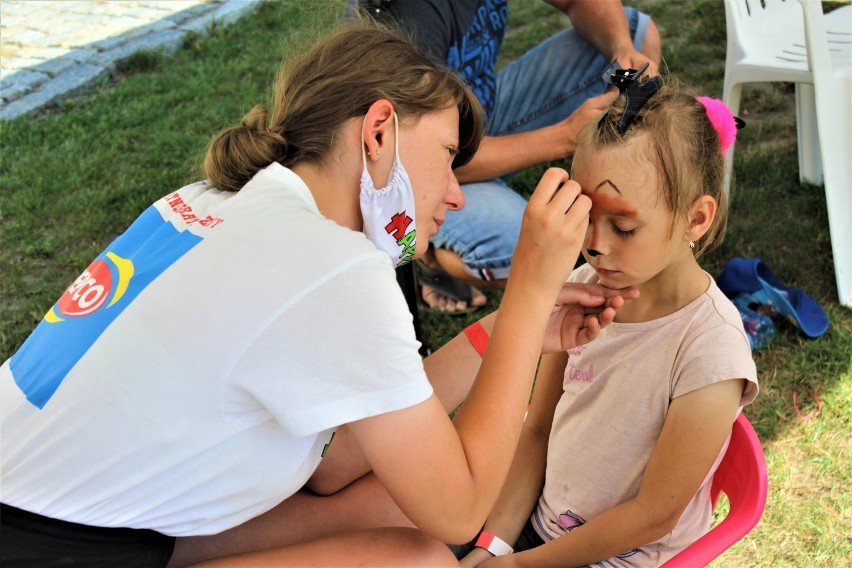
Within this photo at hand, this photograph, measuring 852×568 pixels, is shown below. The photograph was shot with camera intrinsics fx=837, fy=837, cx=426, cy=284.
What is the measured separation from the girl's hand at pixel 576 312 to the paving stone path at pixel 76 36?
159 inches

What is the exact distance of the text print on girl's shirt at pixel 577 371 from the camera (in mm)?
1692

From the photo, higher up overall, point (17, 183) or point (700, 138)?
point (700, 138)

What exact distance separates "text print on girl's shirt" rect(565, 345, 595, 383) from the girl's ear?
32 cm

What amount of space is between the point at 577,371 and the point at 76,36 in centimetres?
495

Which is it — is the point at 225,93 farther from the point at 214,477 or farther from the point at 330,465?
the point at 214,477

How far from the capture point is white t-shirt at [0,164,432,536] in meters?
1.18

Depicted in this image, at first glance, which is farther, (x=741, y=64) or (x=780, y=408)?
(x=741, y=64)

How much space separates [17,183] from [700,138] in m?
3.51

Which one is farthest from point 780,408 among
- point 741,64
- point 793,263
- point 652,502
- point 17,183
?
point 17,183

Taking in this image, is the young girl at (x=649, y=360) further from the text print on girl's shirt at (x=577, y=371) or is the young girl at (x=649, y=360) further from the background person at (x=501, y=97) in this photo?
the background person at (x=501, y=97)

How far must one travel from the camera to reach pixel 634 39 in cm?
310

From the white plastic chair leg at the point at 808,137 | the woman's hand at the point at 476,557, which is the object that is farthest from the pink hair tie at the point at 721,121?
the white plastic chair leg at the point at 808,137

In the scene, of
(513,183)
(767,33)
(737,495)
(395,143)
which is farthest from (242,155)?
(767,33)

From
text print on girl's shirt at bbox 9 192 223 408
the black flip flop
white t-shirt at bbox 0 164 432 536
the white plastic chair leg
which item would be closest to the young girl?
white t-shirt at bbox 0 164 432 536
